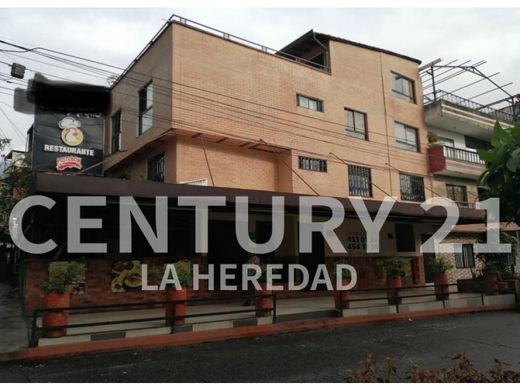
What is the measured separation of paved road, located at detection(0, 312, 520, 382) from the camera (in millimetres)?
6617

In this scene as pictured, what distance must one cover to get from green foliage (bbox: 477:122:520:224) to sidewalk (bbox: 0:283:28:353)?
7.73 meters

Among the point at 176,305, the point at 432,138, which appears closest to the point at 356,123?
the point at 432,138

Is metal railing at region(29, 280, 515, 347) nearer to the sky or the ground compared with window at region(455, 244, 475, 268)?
nearer to the ground

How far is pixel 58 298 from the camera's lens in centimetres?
842

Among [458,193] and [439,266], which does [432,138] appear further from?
[439,266]

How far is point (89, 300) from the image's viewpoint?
1142 cm

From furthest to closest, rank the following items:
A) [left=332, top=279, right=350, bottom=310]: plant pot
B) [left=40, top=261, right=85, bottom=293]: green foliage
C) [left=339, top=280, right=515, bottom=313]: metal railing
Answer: [left=339, top=280, right=515, bottom=313]: metal railing < [left=332, top=279, right=350, bottom=310]: plant pot < [left=40, top=261, right=85, bottom=293]: green foliage

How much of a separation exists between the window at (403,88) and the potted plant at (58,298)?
1824cm

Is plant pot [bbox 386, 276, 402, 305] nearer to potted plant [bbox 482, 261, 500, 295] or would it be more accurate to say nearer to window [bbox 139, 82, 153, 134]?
potted plant [bbox 482, 261, 500, 295]

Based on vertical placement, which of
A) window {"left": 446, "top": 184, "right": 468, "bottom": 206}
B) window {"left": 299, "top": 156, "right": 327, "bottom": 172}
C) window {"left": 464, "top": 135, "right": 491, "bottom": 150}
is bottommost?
window {"left": 446, "top": 184, "right": 468, "bottom": 206}

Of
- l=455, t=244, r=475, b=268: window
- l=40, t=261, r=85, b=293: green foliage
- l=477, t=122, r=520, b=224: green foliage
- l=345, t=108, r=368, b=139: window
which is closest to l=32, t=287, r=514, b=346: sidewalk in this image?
l=40, t=261, r=85, b=293: green foliage

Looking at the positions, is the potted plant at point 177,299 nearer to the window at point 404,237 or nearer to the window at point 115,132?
the window at point 115,132

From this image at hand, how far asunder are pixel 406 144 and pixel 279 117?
8.22 m

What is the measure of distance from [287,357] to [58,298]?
14.4 feet
